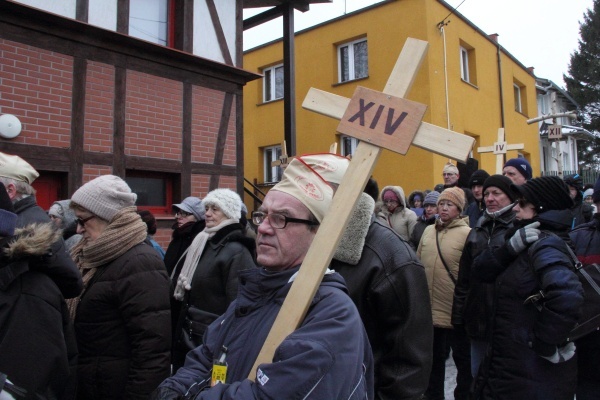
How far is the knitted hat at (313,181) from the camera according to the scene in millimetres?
1621

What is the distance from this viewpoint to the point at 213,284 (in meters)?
3.28

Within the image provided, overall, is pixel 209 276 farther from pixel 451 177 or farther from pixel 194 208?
pixel 451 177

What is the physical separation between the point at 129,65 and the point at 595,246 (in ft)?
19.7

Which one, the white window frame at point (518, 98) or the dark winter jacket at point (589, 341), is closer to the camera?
the dark winter jacket at point (589, 341)

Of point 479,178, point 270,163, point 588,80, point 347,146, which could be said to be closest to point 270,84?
point 270,163

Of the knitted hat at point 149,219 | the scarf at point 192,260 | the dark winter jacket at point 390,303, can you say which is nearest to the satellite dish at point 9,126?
the knitted hat at point 149,219

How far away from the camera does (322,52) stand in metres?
14.4

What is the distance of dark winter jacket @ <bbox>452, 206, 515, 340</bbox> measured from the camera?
3354 mm

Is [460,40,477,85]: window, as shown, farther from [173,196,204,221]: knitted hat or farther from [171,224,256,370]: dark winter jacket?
[171,224,256,370]: dark winter jacket

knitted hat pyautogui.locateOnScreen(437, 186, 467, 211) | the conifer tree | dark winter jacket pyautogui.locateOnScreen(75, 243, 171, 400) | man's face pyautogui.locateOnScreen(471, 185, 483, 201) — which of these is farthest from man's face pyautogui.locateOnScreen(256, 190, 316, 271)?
the conifer tree

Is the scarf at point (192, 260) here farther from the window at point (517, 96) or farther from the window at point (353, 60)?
the window at point (517, 96)

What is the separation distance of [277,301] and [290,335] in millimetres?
248

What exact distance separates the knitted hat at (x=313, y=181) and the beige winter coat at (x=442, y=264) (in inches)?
111

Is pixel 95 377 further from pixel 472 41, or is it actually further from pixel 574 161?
pixel 574 161
